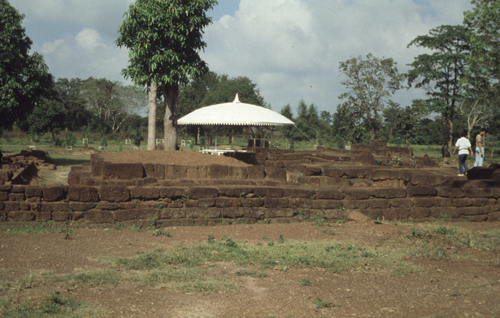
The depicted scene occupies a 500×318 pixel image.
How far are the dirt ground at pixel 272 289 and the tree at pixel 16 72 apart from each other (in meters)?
11.6

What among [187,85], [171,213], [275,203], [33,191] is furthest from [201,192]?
[187,85]

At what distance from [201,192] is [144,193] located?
0.95 metres

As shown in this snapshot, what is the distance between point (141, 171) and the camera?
27.1ft

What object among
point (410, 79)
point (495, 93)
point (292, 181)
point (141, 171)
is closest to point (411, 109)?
point (410, 79)

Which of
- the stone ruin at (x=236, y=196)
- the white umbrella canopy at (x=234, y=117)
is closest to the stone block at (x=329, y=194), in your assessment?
the stone ruin at (x=236, y=196)

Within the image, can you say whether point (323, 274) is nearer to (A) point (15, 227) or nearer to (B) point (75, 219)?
(B) point (75, 219)

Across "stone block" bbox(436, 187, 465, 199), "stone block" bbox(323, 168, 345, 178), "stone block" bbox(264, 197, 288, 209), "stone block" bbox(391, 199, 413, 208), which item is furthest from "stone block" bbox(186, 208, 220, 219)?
"stone block" bbox(436, 187, 465, 199)

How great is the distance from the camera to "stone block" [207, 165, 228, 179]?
A: 9.01 m

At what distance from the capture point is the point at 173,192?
7406mm

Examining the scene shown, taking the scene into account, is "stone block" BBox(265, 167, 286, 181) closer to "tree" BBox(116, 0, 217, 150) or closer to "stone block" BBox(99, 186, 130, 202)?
"stone block" BBox(99, 186, 130, 202)

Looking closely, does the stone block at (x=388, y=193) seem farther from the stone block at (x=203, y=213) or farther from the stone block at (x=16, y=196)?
the stone block at (x=16, y=196)

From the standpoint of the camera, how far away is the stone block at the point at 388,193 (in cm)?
832

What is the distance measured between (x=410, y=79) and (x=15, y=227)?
1269 inches

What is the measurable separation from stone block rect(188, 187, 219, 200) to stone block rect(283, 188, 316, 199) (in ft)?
4.39
